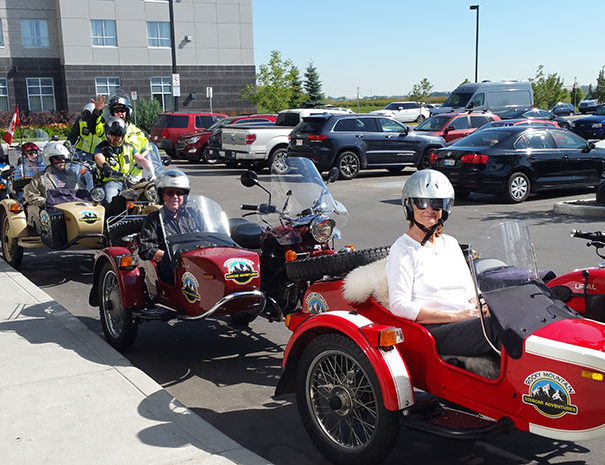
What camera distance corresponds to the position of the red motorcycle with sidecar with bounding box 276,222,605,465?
325 centimetres

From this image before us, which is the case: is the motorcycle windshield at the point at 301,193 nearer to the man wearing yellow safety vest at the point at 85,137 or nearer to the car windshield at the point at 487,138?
the man wearing yellow safety vest at the point at 85,137

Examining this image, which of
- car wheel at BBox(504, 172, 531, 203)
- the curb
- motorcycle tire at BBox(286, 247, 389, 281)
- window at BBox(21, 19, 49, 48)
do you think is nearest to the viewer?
motorcycle tire at BBox(286, 247, 389, 281)

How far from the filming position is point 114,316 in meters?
6.25

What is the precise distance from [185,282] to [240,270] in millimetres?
488

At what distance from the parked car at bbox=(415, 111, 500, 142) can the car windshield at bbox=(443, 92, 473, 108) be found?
27.0 feet

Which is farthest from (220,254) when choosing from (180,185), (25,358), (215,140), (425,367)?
(215,140)

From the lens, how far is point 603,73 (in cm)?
5256

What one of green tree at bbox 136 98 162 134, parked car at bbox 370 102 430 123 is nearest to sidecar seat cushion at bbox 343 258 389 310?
green tree at bbox 136 98 162 134

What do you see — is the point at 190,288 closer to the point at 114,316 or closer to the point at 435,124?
the point at 114,316

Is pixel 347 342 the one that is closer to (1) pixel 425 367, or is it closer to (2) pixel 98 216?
(1) pixel 425 367

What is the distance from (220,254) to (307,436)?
1770 millimetres

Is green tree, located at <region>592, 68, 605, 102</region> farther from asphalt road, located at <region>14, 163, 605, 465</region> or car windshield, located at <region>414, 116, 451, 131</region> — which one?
asphalt road, located at <region>14, 163, 605, 465</region>

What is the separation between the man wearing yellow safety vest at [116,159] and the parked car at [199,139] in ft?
49.2

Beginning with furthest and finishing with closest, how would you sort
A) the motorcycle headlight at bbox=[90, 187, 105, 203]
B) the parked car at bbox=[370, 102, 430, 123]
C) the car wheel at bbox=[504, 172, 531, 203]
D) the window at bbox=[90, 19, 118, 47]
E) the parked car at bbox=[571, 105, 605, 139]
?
1. the parked car at bbox=[370, 102, 430, 123]
2. the window at bbox=[90, 19, 118, 47]
3. the parked car at bbox=[571, 105, 605, 139]
4. the car wheel at bbox=[504, 172, 531, 203]
5. the motorcycle headlight at bbox=[90, 187, 105, 203]
